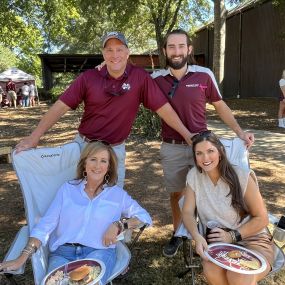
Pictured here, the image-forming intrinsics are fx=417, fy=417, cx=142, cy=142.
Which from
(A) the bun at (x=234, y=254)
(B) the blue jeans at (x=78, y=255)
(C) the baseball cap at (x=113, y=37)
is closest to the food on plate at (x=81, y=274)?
(B) the blue jeans at (x=78, y=255)

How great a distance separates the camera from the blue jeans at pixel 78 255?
2.95 m

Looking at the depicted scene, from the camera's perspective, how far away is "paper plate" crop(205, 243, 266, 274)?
8.59ft

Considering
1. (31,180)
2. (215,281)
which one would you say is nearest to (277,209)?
(215,281)

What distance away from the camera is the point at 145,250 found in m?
4.20

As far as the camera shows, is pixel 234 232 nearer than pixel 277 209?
Yes

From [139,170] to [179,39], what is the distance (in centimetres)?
369

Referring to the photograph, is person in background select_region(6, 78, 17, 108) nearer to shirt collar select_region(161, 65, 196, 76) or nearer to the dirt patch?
the dirt patch

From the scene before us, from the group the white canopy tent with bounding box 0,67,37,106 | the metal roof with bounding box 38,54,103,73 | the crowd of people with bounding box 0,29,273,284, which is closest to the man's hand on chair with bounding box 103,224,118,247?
the crowd of people with bounding box 0,29,273,284

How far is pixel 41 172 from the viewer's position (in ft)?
11.8

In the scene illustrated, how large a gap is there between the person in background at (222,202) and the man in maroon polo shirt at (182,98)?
1.81 ft

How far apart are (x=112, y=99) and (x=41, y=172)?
2.91 ft

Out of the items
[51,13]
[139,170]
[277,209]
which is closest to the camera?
[277,209]

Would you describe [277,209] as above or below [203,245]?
below

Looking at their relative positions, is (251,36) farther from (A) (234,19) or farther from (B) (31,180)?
(B) (31,180)
